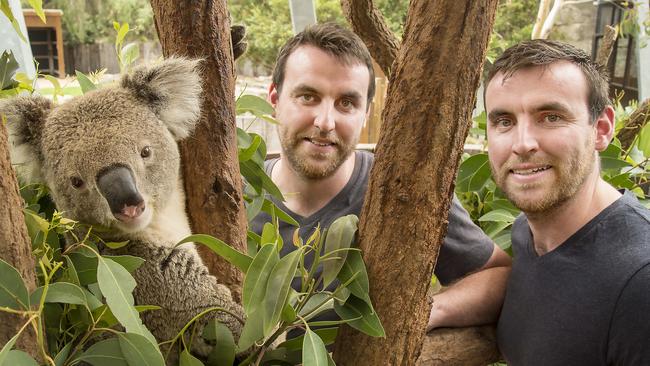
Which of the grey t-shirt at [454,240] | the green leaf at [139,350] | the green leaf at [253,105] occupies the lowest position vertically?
the grey t-shirt at [454,240]

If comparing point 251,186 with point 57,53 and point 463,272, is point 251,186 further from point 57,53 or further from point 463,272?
point 57,53

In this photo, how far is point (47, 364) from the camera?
35.0 inches

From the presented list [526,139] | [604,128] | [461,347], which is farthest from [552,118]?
[461,347]

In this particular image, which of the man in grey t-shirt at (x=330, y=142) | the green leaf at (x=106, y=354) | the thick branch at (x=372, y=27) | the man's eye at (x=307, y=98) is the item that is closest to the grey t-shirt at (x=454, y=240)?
the man in grey t-shirt at (x=330, y=142)

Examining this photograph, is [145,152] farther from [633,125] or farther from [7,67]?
[633,125]

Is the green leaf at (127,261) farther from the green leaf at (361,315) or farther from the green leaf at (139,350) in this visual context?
the green leaf at (361,315)

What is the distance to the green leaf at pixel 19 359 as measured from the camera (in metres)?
0.80

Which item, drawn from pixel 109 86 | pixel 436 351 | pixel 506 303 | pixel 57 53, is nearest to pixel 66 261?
pixel 109 86

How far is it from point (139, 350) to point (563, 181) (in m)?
1.07

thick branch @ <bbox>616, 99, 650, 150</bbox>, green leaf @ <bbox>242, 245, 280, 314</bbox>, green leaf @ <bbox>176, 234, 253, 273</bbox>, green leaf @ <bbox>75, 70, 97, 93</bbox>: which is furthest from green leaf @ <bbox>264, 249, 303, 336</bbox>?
thick branch @ <bbox>616, 99, 650, 150</bbox>

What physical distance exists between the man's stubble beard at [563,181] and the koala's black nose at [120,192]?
927 millimetres

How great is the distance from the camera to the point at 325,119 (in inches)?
75.8

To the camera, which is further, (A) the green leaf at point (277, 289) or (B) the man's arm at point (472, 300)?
(B) the man's arm at point (472, 300)

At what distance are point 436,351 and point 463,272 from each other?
319mm
